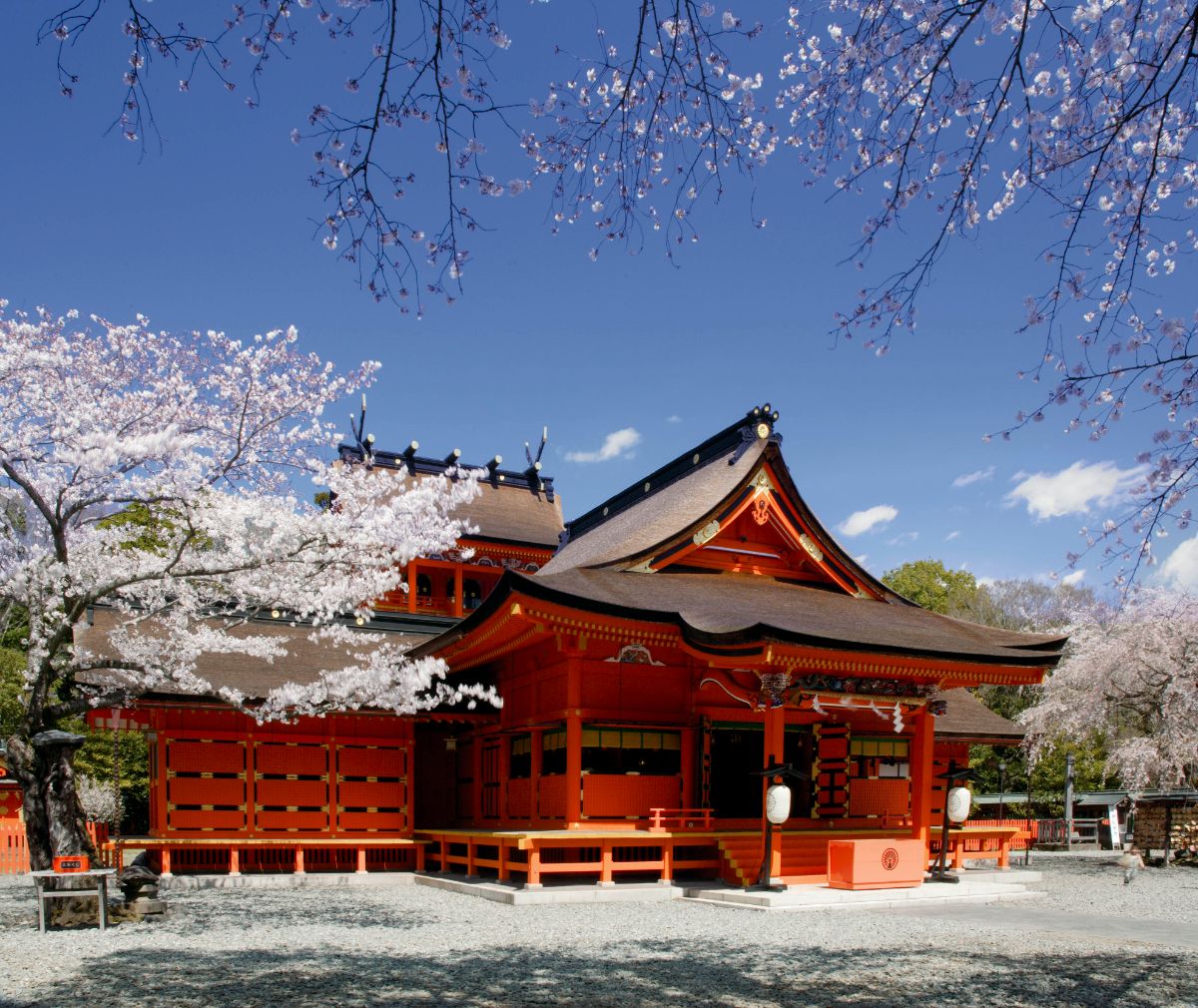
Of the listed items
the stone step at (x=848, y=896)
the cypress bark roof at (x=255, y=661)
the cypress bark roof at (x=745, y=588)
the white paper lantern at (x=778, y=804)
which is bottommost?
the stone step at (x=848, y=896)

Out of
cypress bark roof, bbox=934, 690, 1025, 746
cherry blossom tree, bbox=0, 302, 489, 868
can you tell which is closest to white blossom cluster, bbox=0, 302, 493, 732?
cherry blossom tree, bbox=0, 302, 489, 868

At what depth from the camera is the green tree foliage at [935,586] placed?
4850 cm

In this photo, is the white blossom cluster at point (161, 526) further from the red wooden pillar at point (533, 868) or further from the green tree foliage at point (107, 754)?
the green tree foliage at point (107, 754)

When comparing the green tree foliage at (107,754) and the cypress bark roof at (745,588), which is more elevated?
the cypress bark roof at (745,588)

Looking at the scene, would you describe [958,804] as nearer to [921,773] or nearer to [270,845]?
[921,773]

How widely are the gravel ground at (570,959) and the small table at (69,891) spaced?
0.21 metres

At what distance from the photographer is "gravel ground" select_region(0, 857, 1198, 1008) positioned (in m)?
8.11

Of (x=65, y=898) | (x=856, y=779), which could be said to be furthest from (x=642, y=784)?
(x=65, y=898)

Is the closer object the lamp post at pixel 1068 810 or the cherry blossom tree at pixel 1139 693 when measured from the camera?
the cherry blossom tree at pixel 1139 693

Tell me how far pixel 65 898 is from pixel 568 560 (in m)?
13.4

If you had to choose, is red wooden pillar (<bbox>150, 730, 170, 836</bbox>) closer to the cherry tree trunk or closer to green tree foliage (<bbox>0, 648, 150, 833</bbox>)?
the cherry tree trunk

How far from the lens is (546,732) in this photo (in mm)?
17766

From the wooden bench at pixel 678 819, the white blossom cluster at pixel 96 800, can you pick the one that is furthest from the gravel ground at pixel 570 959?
the white blossom cluster at pixel 96 800

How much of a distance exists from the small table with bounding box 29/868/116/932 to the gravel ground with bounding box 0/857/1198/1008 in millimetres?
210
